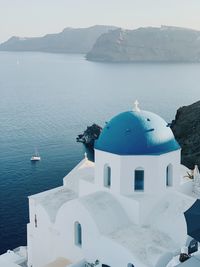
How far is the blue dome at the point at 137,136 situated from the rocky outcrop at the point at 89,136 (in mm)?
54770

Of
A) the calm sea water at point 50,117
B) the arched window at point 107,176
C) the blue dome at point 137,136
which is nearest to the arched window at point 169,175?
the blue dome at point 137,136

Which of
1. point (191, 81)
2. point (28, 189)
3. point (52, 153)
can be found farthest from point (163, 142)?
point (191, 81)

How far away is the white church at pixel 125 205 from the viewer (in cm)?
2741

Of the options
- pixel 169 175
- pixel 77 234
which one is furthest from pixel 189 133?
pixel 77 234

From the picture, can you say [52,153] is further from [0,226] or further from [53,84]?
[53,84]

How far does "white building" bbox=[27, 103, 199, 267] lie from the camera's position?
27.5 meters

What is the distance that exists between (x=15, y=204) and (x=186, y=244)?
31.3 m

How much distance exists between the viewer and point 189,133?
82.2 metres

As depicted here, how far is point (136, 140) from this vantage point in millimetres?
29562

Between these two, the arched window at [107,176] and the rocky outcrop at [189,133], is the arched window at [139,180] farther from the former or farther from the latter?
the rocky outcrop at [189,133]

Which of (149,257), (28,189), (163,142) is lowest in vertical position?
(28,189)

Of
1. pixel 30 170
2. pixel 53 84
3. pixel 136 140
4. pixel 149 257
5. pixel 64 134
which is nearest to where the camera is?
pixel 149 257

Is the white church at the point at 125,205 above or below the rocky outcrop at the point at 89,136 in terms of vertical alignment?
above

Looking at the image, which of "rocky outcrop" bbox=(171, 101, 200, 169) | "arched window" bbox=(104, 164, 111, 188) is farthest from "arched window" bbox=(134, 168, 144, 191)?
"rocky outcrop" bbox=(171, 101, 200, 169)
